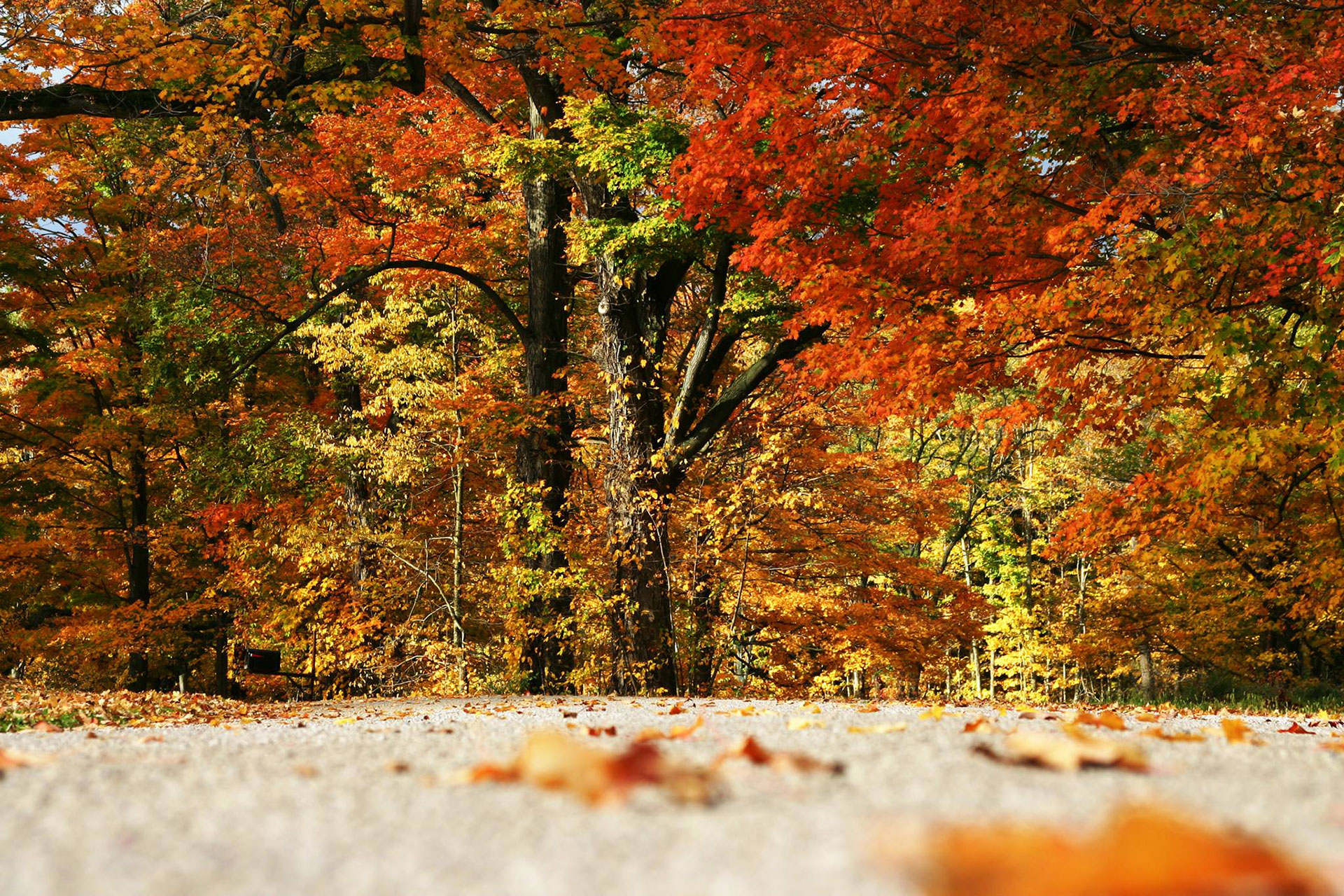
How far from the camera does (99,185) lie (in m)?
16.1

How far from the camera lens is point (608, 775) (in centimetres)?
161

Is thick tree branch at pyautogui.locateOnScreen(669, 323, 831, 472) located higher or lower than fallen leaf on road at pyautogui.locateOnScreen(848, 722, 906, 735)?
higher

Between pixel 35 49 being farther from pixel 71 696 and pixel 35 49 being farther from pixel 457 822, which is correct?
pixel 457 822

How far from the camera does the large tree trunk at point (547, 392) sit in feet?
36.0

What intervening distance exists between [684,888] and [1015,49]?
786 cm

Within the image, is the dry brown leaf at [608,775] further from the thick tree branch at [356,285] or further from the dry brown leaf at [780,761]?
the thick tree branch at [356,285]

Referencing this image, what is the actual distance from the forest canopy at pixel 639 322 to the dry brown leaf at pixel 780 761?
17.4 feet

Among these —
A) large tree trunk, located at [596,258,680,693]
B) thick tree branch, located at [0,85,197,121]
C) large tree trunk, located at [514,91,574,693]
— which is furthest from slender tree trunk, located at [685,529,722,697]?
thick tree branch, located at [0,85,197,121]

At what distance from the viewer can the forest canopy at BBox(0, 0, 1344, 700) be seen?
733 centimetres

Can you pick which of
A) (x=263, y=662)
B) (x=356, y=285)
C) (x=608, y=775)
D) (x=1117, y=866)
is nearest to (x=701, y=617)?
(x=356, y=285)

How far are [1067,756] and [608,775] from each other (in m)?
1.02

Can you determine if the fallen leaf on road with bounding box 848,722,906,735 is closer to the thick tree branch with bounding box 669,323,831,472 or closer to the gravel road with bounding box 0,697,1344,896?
the gravel road with bounding box 0,697,1344,896

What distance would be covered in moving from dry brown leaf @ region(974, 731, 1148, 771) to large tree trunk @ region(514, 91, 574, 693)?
8.73 metres

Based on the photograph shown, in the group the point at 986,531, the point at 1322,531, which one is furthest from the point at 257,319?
the point at 986,531
